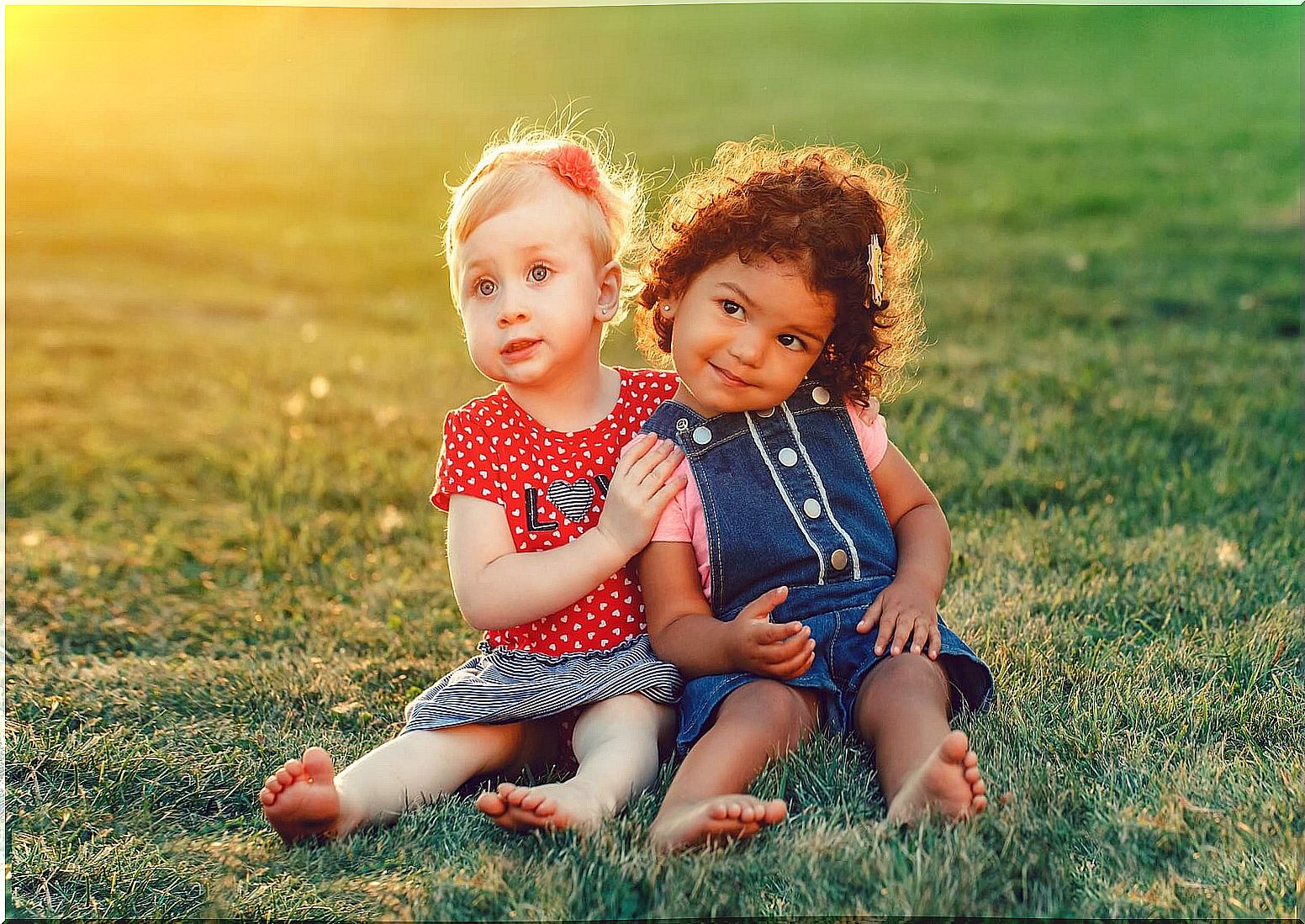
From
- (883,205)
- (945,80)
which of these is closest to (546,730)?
(883,205)

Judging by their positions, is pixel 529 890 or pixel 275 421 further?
pixel 275 421

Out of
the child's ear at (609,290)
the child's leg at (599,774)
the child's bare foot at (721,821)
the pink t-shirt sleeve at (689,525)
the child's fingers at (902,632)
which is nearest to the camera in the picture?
the child's bare foot at (721,821)

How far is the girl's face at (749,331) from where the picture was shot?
7.98ft

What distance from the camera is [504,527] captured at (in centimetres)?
254

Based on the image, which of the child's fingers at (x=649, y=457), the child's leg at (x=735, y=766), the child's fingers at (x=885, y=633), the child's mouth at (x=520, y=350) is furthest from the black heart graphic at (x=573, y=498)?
the child's fingers at (x=885, y=633)

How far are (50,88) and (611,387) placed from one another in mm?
4043

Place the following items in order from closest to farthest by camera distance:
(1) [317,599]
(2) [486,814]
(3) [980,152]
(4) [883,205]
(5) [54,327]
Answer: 1. (2) [486,814]
2. (4) [883,205]
3. (1) [317,599]
4. (5) [54,327]
5. (3) [980,152]

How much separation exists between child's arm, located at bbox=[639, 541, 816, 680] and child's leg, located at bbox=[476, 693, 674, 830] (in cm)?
12

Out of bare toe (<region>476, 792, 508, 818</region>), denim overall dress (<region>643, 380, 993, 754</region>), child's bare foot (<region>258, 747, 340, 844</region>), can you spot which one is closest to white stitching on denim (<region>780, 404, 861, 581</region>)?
denim overall dress (<region>643, 380, 993, 754</region>)

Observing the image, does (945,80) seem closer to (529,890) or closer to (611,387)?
(611,387)

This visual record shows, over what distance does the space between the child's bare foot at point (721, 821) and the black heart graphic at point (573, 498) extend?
697mm

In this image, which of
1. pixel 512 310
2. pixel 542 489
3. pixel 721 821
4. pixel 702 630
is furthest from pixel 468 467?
pixel 721 821

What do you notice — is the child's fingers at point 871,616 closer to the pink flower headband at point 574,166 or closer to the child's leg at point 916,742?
the child's leg at point 916,742

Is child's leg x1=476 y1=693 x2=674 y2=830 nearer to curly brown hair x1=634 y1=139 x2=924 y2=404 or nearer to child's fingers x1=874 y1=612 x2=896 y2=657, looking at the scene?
child's fingers x1=874 y1=612 x2=896 y2=657
